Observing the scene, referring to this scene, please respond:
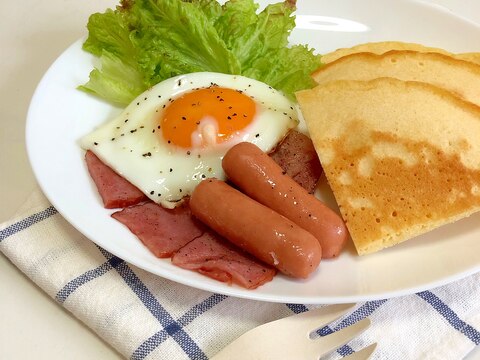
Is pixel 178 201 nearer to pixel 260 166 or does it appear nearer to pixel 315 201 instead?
pixel 260 166

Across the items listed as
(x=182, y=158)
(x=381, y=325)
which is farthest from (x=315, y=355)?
→ (x=182, y=158)

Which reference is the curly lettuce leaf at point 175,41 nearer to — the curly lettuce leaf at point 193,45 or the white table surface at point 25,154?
the curly lettuce leaf at point 193,45

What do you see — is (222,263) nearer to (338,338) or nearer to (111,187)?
(338,338)

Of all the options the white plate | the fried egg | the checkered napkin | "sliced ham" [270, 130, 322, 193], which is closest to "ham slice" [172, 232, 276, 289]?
the white plate

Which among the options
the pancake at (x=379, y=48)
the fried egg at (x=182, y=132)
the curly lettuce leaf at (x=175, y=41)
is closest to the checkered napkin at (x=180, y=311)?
the fried egg at (x=182, y=132)

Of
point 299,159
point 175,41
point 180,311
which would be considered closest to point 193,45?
point 175,41

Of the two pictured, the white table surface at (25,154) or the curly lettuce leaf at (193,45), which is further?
the curly lettuce leaf at (193,45)

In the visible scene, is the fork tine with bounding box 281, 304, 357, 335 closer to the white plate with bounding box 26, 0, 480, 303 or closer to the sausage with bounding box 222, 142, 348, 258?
the white plate with bounding box 26, 0, 480, 303
